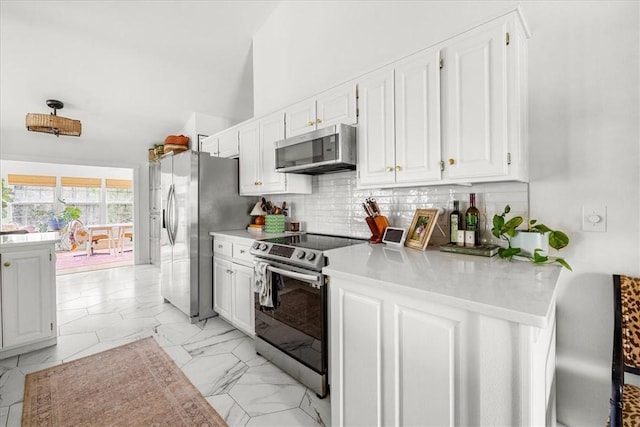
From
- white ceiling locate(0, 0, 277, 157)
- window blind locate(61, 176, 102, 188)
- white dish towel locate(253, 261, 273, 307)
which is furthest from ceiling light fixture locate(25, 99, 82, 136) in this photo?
window blind locate(61, 176, 102, 188)

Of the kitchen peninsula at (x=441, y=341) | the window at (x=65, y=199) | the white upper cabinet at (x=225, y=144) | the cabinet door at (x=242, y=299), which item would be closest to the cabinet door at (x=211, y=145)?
the white upper cabinet at (x=225, y=144)

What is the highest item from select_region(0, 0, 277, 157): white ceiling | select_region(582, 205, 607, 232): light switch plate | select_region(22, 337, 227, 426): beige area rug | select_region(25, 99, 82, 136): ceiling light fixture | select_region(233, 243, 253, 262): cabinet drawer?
select_region(0, 0, 277, 157): white ceiling

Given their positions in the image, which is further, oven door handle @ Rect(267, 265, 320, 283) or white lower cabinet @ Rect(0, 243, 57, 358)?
white lower cabinet @ Rect(0, 243, 57, 358)

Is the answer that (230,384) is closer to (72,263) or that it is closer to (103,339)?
(103,339)

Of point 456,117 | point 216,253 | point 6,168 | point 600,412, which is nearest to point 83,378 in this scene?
point 216,253

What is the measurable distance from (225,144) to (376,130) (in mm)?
2238

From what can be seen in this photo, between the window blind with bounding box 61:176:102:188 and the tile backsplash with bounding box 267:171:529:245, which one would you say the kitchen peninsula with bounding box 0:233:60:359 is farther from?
the window blind with bounding box 61:176:102:188

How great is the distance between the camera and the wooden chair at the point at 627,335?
3.94ft

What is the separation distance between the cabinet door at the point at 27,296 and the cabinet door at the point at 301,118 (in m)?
2.42

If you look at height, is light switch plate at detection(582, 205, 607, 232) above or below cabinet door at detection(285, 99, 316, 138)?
below

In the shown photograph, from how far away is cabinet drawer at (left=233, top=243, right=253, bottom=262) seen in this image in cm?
267

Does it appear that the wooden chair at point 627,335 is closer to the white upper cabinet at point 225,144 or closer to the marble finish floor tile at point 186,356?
the marble finish floor tile at point 186,356

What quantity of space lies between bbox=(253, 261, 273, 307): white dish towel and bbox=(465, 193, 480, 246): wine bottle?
1420 mm

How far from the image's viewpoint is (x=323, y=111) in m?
2.49
